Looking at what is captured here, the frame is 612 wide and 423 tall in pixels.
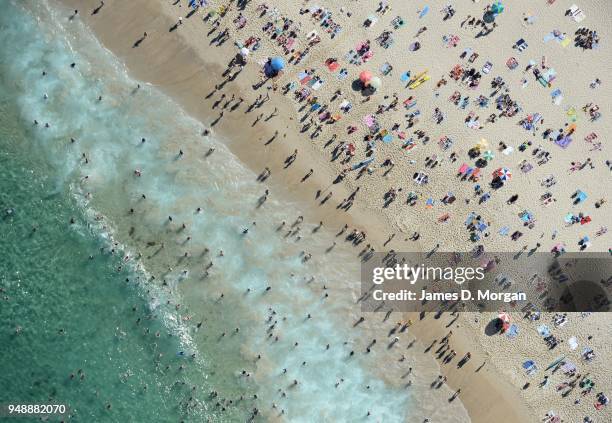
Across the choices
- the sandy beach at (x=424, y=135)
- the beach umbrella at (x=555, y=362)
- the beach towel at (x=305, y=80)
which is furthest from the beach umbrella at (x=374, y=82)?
the beach umbrella at (x=555, y=362)

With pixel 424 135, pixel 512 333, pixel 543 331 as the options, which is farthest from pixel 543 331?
pixel 424 135

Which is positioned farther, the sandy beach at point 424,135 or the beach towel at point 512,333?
the beach towel at point 512,333

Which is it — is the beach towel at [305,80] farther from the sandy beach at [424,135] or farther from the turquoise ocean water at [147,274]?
the turquoise ocean water at [147,274]

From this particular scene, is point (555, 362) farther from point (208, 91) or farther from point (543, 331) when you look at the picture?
point (208, 91)

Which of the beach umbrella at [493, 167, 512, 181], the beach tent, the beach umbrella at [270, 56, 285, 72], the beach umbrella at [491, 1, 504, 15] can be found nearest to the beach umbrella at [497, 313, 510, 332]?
the beach tent

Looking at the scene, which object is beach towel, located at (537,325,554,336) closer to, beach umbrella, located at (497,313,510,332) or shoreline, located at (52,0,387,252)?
beach umbrella, located at (497,313,510,332)

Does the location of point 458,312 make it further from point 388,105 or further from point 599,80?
point 599,80
